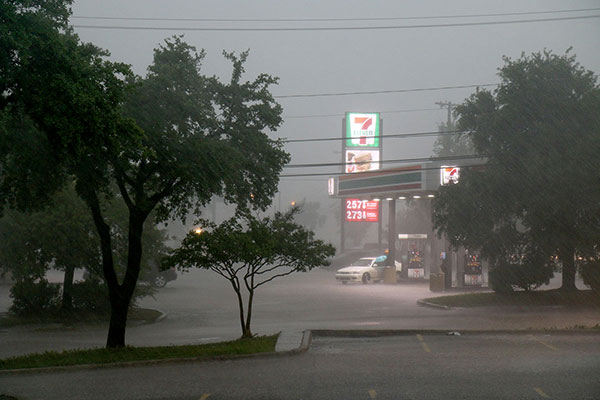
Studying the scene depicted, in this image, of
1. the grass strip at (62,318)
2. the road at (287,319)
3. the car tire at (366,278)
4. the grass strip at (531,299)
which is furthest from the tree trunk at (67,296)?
the car tire at (366,278)

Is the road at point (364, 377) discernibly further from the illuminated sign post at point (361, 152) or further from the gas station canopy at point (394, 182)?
the illuminated sign post at point (361, 152)

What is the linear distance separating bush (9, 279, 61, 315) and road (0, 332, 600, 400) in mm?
14772

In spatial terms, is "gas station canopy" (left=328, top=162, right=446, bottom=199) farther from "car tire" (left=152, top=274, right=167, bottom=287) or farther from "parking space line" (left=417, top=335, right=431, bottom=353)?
"parking space line" (left=417, top=335, right=431, bottom=353)

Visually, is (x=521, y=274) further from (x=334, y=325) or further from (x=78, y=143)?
(x=78, y=143)

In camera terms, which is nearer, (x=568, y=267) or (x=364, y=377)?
(x=364, y=377)

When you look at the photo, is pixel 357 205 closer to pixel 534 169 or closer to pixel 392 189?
pixel 392 189

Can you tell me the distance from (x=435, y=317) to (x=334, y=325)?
4.67 m

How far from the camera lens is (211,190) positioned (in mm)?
17297

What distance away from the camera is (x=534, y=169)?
29.4 m

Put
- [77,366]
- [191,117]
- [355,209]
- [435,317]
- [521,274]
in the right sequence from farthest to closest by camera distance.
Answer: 1. [355,209]
2. [521,274]
3. [435,317]
4. [191,117]
5. [77,366]

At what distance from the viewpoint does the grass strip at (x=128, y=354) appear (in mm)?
15305

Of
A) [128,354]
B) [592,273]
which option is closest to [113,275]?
[128,354]

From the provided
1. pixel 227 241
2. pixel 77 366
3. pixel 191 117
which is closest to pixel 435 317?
pixel 227 241

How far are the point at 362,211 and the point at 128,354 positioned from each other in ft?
169
